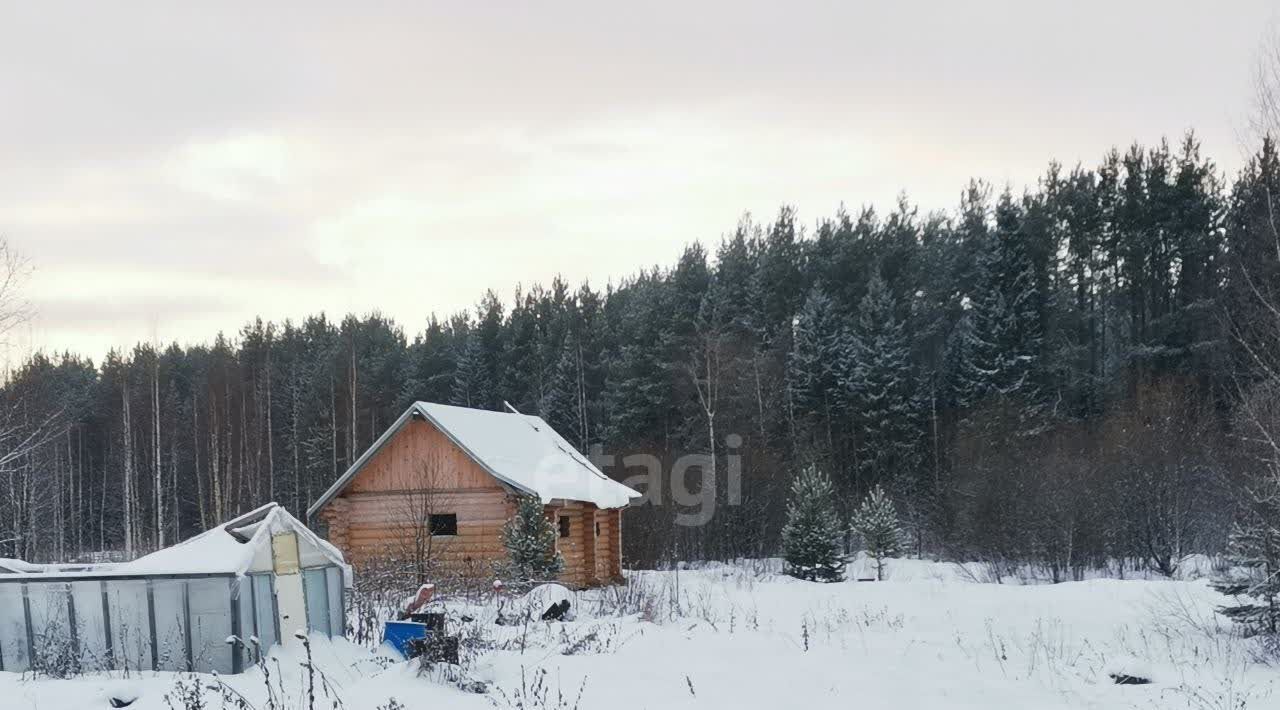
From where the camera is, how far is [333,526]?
23312 millimetres

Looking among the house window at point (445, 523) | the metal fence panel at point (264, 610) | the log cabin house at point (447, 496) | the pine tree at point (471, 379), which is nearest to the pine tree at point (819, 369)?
the log cabin house at point (447, 496)

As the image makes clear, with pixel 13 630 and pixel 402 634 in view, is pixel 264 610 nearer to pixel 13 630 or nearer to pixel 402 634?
pixel 402 634

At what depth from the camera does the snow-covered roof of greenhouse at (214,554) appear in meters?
11.2

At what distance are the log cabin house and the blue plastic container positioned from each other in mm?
9435

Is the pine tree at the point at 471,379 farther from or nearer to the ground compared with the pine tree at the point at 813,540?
farther from the ground

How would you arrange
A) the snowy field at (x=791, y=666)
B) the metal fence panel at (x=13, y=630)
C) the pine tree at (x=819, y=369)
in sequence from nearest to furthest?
the snowy field at (x=791, y=666), the metal fence panel at (x=13, y=630), the pine tree at (x=819, y=369)

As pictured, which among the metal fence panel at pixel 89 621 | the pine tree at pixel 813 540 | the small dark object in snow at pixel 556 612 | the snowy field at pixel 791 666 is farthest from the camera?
the pine tree at pixel 813 540

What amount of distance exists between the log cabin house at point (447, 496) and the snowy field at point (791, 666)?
5.96 m

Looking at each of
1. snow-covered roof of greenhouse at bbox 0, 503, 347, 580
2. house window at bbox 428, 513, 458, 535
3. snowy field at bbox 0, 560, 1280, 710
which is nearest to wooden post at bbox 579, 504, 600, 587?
house window at bbox 428, 513, 458, 535

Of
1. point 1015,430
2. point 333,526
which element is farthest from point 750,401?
point 333,526

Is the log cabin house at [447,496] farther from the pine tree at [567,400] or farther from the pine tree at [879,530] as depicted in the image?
the pine tree at [567,400]

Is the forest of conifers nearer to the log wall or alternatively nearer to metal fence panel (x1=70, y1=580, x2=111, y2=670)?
the log wall

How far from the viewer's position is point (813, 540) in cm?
2545

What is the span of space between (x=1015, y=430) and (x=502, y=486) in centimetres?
1924
